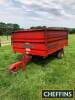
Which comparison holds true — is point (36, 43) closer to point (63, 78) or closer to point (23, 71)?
point (23, 71)

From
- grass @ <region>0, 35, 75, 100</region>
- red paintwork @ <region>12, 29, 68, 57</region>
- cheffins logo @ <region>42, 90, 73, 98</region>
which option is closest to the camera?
cheffins logo @ <region>42, 90, 73, 98</region>

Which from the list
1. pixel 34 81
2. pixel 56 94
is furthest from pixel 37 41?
pixel 56 94

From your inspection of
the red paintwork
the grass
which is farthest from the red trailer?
the grass

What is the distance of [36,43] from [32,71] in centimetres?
121

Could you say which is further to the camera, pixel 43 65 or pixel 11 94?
→ pixel 43 65

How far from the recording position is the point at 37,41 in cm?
745

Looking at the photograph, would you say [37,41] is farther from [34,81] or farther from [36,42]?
[34,81]

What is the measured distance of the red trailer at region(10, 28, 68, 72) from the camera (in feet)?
23.7

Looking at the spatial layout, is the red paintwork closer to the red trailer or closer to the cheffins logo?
→ the red trailer

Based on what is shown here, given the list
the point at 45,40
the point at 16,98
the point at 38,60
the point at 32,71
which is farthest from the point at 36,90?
the point at 38,60

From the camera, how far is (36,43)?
7535 millimetres

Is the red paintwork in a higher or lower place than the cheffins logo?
higher

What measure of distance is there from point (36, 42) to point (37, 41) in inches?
3.3

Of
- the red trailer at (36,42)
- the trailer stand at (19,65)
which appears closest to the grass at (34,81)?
the trailer stand at (19,65)
